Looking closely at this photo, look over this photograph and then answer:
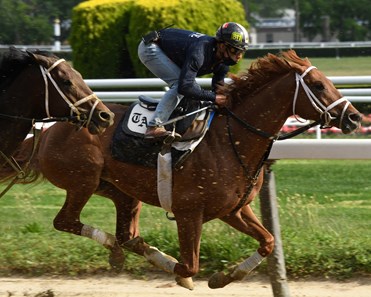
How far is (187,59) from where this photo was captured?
5652 millimetres

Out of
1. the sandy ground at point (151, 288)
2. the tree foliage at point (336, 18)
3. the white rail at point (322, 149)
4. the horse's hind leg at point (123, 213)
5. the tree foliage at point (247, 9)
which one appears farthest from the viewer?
the tree foliage at point (336, 18)

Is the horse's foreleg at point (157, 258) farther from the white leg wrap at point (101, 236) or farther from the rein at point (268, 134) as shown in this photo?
the rein at point (268, 134)

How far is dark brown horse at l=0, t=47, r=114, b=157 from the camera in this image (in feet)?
17.3

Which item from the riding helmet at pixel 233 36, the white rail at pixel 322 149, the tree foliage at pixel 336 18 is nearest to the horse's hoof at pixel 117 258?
the white rail at pixel 322 149

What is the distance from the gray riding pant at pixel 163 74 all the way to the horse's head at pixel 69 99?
539 mm

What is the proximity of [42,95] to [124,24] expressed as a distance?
Answer: 872 centimetres

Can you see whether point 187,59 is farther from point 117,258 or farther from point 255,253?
point 117,258

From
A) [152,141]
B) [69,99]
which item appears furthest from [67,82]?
[152,141]

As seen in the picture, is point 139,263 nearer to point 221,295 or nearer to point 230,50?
point 221,295

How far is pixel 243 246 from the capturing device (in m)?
6.56

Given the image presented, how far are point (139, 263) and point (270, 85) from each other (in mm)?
1654

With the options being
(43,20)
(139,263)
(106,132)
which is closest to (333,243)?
(139,263)

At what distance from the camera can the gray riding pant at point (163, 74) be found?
576cm

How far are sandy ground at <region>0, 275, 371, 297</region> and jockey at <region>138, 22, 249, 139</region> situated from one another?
1.12 m
